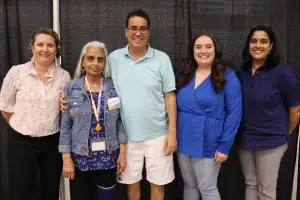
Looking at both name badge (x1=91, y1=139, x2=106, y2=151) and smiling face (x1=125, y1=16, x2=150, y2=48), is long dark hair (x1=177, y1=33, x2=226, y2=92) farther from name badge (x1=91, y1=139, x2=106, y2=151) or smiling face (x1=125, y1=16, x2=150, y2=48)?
name badge (x1=91, y1=139, x2=106, y2=151)

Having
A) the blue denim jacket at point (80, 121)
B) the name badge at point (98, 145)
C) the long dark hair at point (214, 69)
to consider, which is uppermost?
the long dark hair at point (214, 69)

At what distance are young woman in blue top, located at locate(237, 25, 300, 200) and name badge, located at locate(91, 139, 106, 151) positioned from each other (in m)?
0.88

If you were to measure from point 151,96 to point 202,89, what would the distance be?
1.02 feet

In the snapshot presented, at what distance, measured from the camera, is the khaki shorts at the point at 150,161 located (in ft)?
6.14

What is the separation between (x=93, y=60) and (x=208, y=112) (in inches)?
29.2

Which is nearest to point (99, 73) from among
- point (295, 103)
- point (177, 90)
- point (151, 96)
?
point (151, 96)

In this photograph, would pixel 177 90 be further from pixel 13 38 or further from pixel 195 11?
pixel 13 38

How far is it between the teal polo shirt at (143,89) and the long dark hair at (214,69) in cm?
10

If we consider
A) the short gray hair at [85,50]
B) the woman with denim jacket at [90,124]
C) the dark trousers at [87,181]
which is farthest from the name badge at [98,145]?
the short gray hair at [85,50]

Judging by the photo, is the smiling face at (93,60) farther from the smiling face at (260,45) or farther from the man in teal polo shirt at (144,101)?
the smiling face at (260,45)

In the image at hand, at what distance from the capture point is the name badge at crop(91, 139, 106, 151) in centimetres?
172

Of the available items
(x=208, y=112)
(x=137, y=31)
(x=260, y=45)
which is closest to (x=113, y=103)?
(x=137, y=31)

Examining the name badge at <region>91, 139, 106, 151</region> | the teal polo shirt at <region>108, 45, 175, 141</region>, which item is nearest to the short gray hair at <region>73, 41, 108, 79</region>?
the teal polo shirt at <region>108, 45, 175, 141</region>

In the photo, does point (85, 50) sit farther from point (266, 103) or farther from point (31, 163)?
point (266, 103)
